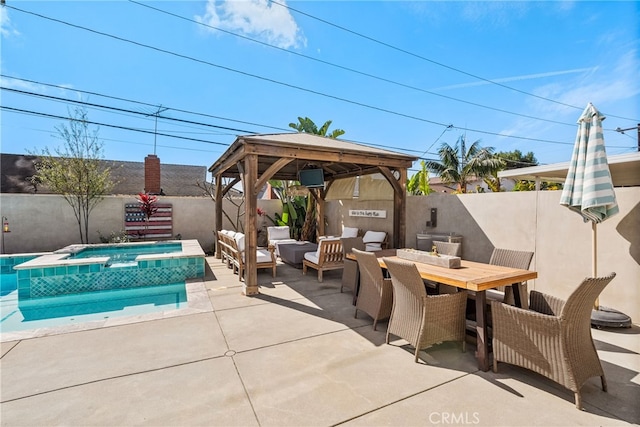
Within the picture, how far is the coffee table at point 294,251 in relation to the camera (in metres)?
8.00

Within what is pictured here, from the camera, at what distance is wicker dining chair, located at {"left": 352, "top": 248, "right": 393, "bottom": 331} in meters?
3.90

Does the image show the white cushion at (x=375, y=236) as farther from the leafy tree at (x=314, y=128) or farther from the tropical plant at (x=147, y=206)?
the tropical plant at (x=147, y=206)

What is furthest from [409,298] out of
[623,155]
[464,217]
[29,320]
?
[29,320]

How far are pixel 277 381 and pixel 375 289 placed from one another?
6.03ft

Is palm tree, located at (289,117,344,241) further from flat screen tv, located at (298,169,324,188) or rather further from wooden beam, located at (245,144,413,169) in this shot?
wooden beam, located at (245,144,413,169)

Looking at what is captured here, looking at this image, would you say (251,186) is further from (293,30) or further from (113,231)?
(113,231)

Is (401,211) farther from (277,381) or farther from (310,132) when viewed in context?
(310,132)

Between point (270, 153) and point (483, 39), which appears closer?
point (270, 153)

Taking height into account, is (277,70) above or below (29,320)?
above

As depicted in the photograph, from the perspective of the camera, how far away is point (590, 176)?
3795 millimetres

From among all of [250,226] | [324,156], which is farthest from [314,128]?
[250,226]

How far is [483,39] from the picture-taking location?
10.1 m

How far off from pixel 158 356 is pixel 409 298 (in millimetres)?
2983

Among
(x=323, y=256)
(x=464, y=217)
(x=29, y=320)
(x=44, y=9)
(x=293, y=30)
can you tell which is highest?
(x=293, y=30)
